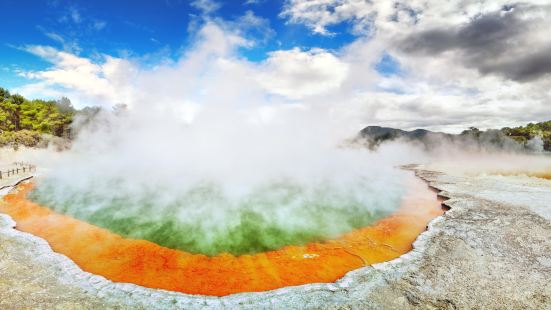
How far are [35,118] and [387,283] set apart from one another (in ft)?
151

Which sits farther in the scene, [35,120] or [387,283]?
[35,120]

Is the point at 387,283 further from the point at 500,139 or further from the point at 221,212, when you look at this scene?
the point at 500,139

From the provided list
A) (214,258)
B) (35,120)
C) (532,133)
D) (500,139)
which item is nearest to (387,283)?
(214,258)

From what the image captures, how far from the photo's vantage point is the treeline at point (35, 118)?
35372 millimetres

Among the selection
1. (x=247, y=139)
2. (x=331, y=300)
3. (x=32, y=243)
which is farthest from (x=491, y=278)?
(x=247, y=139)

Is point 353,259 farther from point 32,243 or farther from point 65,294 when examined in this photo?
point 32,243

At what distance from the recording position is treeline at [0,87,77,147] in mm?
35372

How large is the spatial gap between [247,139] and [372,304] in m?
31.9

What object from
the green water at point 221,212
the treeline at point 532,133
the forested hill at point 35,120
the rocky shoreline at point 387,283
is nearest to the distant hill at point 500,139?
the treeline at point 532,133

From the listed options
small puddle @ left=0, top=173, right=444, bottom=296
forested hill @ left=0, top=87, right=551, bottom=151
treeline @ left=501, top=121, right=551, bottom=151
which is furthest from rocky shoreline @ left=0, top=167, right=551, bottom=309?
treeline @ left=501, top=121, right=551, bottom=151

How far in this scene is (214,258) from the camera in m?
8.30

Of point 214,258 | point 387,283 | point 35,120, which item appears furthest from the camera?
point 35,120

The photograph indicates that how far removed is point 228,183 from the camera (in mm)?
17344

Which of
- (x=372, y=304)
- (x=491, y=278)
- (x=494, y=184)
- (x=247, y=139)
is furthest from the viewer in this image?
(x=247, y=139)
